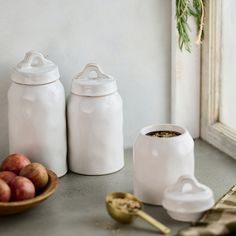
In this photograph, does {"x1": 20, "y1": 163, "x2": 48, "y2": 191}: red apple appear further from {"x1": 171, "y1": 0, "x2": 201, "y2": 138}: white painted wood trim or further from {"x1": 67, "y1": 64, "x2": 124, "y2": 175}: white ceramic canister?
{"x1": 171, "y1": 0, "x2": 201, "y2": 138}: white painted wood trim

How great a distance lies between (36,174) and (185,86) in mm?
501

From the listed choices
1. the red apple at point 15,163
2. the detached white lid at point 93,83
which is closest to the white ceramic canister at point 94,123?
the detached white lid at point 93,83

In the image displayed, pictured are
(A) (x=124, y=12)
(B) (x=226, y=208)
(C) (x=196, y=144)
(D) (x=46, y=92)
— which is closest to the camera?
(B) (x=226, y=208)

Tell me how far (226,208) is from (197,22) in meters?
0.52

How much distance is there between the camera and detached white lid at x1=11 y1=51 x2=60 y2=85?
1635 mm

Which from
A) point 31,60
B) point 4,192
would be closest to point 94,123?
point 31,60

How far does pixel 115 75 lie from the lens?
5.96 ft

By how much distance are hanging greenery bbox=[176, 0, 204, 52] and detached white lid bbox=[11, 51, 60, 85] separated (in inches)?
12.2

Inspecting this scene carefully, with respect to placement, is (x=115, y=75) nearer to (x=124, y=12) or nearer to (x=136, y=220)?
(x=124, y=12)

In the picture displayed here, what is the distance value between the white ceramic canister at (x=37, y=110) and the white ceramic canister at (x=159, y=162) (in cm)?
21

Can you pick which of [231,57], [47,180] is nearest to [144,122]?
[231,57]

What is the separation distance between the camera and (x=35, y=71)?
1.65m

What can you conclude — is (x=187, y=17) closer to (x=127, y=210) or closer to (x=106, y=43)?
(x=106, y=43)

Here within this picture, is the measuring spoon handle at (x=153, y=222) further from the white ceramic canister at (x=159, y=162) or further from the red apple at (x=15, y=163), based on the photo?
the red apple at (x=15, y=163)
